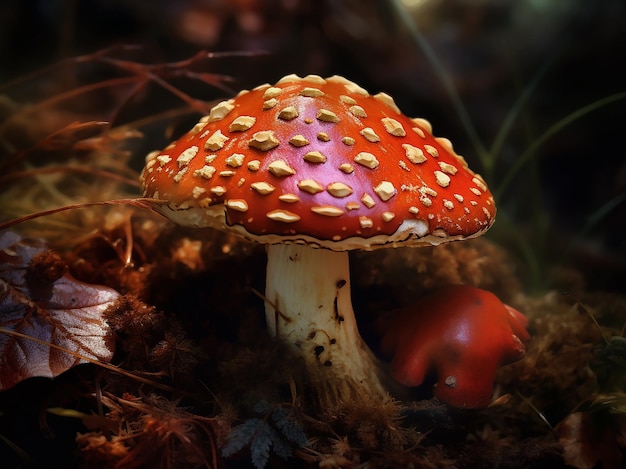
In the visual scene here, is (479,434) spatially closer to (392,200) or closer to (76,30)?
(392,200)

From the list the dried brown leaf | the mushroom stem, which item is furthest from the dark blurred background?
the mushroom stem

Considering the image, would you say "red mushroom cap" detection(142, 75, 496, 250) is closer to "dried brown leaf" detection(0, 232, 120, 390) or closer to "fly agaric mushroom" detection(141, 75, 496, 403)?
"fly agaric mushroom" detection(141, 75, 496, 403)

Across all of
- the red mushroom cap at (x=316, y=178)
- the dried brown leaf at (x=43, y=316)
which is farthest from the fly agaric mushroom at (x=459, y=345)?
the dried brown leaf at (x=43, y=316)

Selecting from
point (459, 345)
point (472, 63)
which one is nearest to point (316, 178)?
point (459, 345)

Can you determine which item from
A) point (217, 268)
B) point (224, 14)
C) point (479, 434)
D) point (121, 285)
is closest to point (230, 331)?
point (217, 268)

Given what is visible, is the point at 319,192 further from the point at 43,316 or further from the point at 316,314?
the point at 43,316

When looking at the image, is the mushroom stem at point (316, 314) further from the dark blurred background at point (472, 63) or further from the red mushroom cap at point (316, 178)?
the dark blurred background at point (472, 63)

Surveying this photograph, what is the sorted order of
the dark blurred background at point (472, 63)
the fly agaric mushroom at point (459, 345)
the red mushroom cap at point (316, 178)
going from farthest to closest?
the dark blurred background at point (472, 63), the fly agaric mushroom at point (459, 345), the red mushroom cap at point (316, 178)
